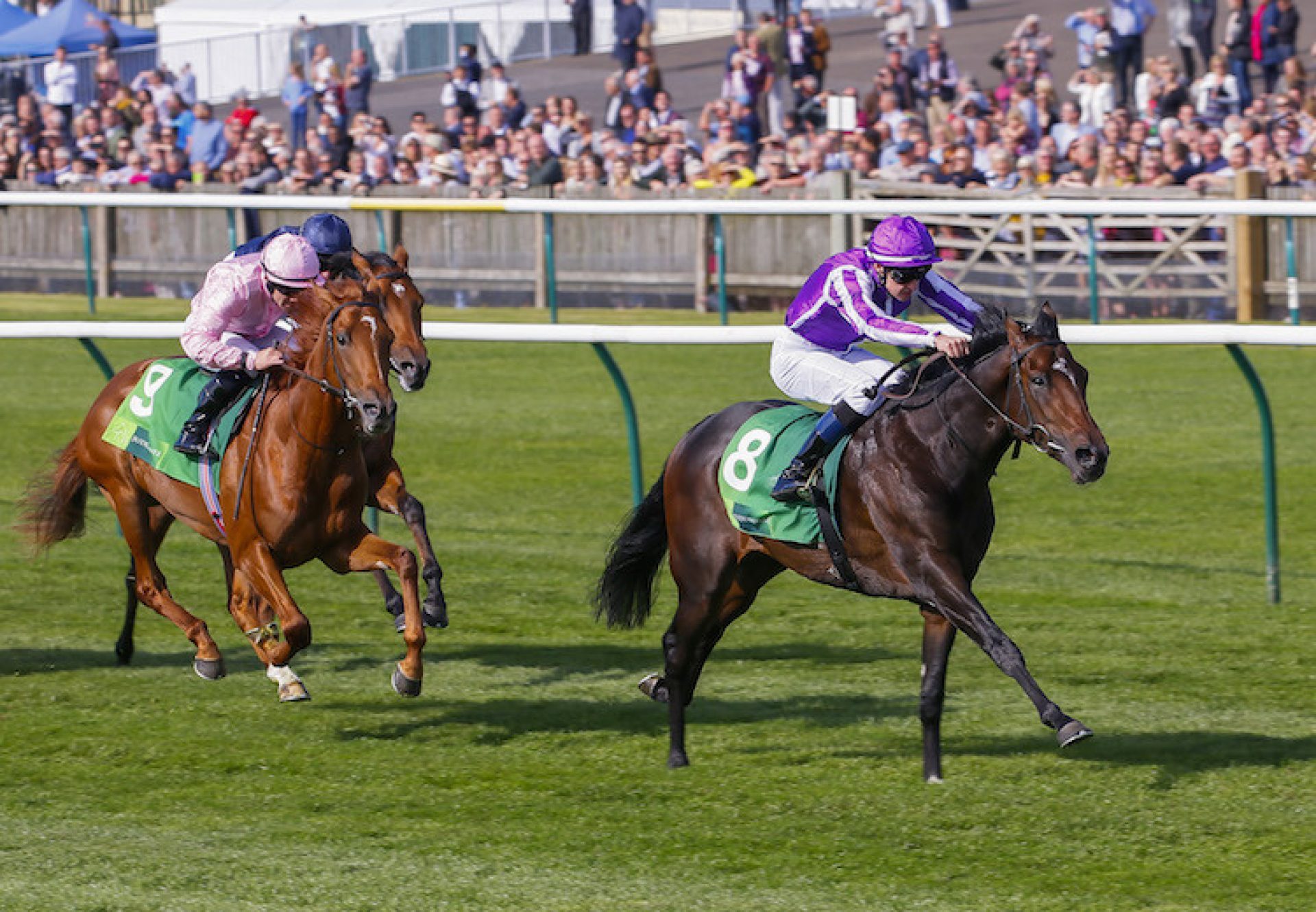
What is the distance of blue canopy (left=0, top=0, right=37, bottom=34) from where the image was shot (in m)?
33.1

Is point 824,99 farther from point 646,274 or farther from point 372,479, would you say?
point 372,479

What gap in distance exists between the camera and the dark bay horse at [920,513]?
625cm

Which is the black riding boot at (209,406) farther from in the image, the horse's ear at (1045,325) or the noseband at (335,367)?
the horse's ear at (1045,325)

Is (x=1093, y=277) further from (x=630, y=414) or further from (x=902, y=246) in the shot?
(x=902, y=246)

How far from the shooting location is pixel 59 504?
866 cm

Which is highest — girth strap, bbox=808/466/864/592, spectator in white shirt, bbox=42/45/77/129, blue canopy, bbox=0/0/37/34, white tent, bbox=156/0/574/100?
blue canopy, bbox=0/0/37/34

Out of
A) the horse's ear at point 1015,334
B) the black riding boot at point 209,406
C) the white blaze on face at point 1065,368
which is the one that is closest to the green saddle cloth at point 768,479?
the horse's ear at point 1015,334

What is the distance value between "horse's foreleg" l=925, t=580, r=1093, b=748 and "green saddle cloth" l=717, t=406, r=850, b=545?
51 centimetres

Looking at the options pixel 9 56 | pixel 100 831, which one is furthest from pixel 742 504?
pixel 9 56

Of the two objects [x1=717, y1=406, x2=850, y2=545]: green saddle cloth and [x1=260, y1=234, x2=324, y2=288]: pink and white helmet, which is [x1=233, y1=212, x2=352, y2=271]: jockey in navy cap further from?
[x1=717, y1=406, x2=850, y2=545]: green saddle cloth

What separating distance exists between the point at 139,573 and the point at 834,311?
2886mm

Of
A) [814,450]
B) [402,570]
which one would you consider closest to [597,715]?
[402,570]

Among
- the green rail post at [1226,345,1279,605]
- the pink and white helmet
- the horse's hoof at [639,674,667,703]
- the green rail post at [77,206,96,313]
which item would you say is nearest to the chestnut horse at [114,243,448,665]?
the pink and white helmet

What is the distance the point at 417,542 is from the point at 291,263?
1132 millimetres
